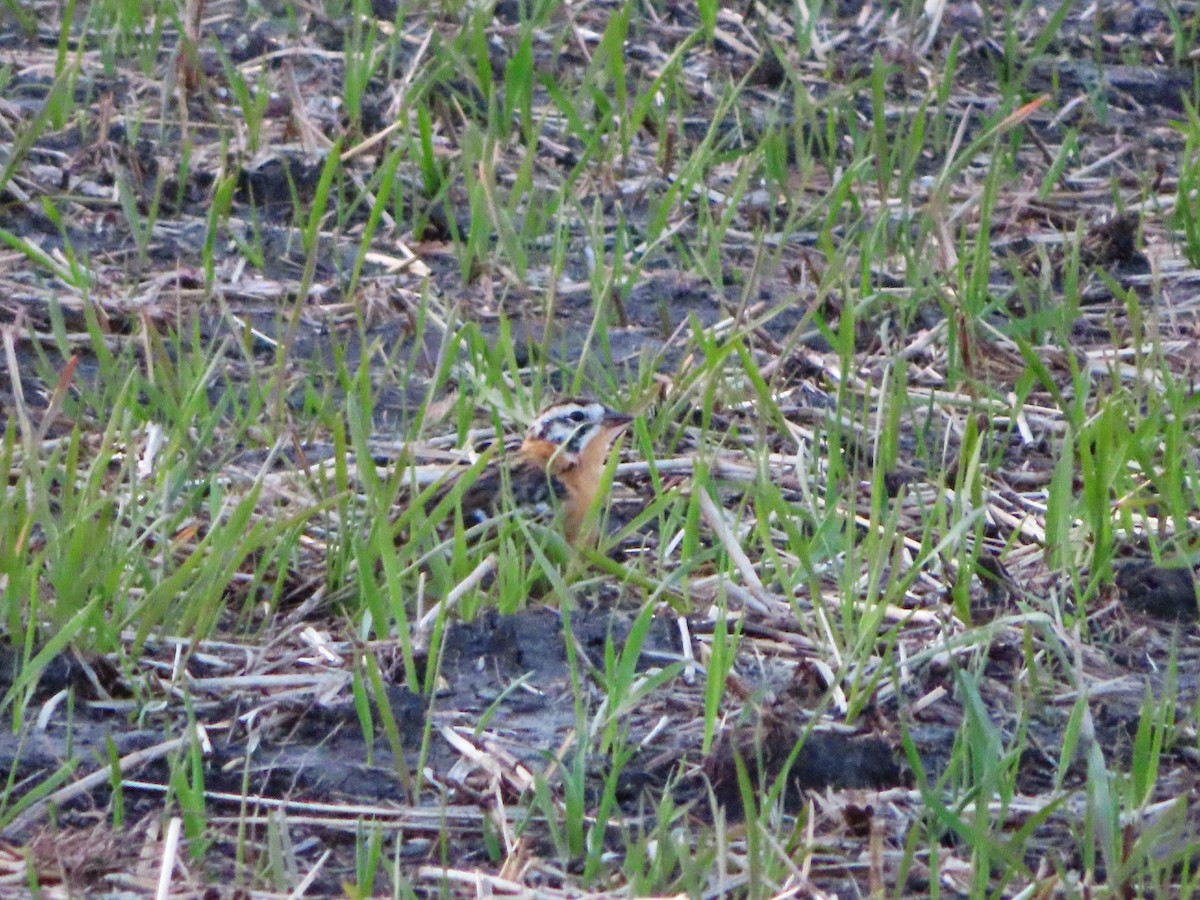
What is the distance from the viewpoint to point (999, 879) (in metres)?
3.71

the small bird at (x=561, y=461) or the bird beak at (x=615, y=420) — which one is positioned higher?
the bird beak at (x=615, y=420)

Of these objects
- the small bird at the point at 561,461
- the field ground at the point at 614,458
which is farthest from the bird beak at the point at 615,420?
the field ground at the point at 614,458

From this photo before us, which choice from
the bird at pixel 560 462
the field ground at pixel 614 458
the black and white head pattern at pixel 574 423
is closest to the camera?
the field ground at pixel 614 458

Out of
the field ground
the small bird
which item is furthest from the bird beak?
the field ground

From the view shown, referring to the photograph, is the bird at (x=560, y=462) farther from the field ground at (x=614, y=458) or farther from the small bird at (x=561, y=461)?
the field ground at (x=614, y=458)

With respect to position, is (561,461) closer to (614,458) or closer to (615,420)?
(615,420)

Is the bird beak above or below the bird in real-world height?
above

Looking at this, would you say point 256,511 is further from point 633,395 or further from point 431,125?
point 431,125

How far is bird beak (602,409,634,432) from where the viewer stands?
18.9 ft

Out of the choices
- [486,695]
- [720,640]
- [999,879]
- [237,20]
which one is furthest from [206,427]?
[237,20]

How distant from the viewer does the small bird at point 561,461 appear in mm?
5645

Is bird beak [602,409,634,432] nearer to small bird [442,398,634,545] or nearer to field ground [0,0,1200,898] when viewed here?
small bird [442,398,634,545]

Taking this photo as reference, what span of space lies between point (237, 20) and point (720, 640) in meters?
5.76

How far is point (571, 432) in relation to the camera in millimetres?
5758
